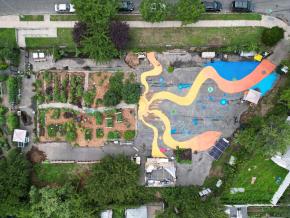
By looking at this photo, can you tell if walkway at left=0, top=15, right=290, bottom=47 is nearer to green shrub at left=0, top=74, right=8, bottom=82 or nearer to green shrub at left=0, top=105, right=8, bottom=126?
green shrub at left=0, top=74, right=8, bottom=82

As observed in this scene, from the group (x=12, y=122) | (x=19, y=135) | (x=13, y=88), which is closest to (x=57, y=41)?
(x=13, y=88)

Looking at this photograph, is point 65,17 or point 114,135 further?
point 114,135

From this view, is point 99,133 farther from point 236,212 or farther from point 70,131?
point 236,212

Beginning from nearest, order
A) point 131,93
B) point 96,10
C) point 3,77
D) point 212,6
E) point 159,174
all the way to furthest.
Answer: point 96,10 → point 159,174 → point 131,93 → point 212,6 → point 3,77

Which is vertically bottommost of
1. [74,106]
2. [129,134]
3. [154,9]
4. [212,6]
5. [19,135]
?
[19,135]

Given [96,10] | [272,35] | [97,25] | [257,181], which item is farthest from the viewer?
[257,181]

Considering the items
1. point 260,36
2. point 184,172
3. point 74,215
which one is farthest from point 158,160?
point 260,36

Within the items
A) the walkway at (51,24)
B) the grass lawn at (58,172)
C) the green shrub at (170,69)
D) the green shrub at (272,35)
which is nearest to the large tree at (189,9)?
the walkway at (51,24)
